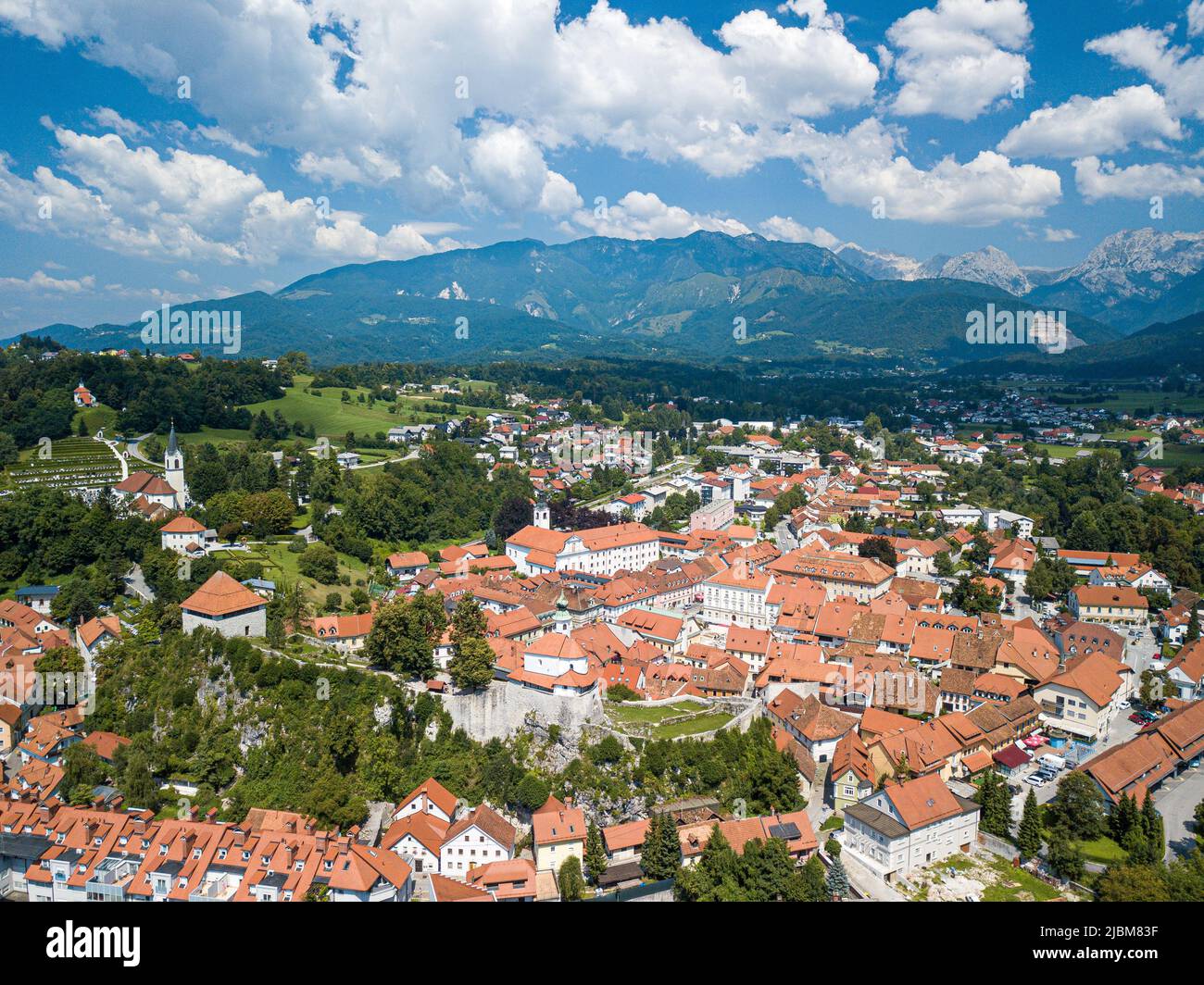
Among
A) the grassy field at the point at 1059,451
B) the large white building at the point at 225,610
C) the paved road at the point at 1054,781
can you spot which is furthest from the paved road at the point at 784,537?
the grassy field at the point at 1059,451

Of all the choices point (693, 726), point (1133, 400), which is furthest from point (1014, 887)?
point (1133, 400)

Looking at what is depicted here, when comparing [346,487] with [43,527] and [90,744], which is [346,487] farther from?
[90,744]

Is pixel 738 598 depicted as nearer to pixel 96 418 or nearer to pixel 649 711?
pixel 649 711

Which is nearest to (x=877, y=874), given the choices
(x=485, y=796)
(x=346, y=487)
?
(x=485, y=796)

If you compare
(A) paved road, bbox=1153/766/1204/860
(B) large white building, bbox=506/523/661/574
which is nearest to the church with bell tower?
(B) large white building, bbox=506/523/661/574

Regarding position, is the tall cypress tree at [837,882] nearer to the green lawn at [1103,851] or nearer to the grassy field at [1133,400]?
the green lawn at [1103,851]
